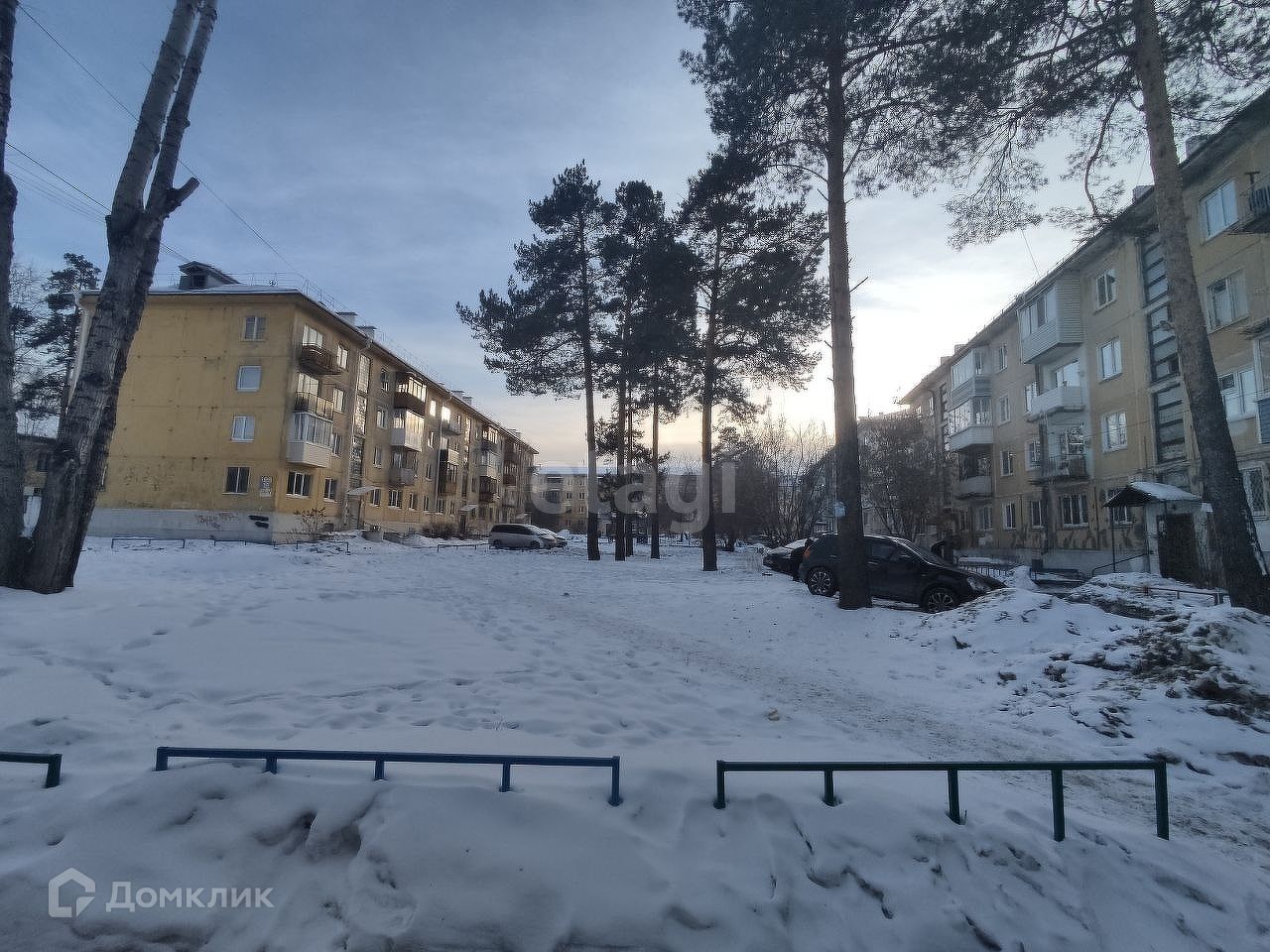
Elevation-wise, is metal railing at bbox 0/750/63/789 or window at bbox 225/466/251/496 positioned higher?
window at bbox 225/466/251/496

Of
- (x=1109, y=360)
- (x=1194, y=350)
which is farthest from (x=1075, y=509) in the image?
(x=1194, y=350)

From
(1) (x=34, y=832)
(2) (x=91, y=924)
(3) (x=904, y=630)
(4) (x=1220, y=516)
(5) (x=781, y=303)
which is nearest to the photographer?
(2) (x=91, y=924)

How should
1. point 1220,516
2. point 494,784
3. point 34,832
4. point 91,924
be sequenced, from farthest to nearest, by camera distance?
point 1220,516 → point 494,784 → point 34,832 → point 91,924

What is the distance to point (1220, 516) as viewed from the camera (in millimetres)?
8219

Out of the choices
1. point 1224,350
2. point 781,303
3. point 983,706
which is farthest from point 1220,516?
point 1224,350

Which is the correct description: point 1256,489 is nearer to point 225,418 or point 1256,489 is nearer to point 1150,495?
point 1150,495

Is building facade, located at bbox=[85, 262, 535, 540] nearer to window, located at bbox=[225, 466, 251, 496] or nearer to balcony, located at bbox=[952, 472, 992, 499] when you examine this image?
window, located at bbox=[225, 466, 251, 496]

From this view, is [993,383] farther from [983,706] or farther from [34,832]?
[34,832]

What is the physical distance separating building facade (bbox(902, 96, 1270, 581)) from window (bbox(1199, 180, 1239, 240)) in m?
0.04

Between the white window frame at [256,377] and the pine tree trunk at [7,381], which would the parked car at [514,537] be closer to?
the white window frame at [256,377]

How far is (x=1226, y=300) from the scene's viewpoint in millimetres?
17547

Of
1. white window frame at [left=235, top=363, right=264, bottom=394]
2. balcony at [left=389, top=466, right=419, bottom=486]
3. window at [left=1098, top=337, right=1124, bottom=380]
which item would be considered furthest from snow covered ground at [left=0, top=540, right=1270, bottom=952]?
balcony at [left=389, top=466, right=419, bottom=486]

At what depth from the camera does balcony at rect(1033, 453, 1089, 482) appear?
2442cm

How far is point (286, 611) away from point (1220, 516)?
499 inches
